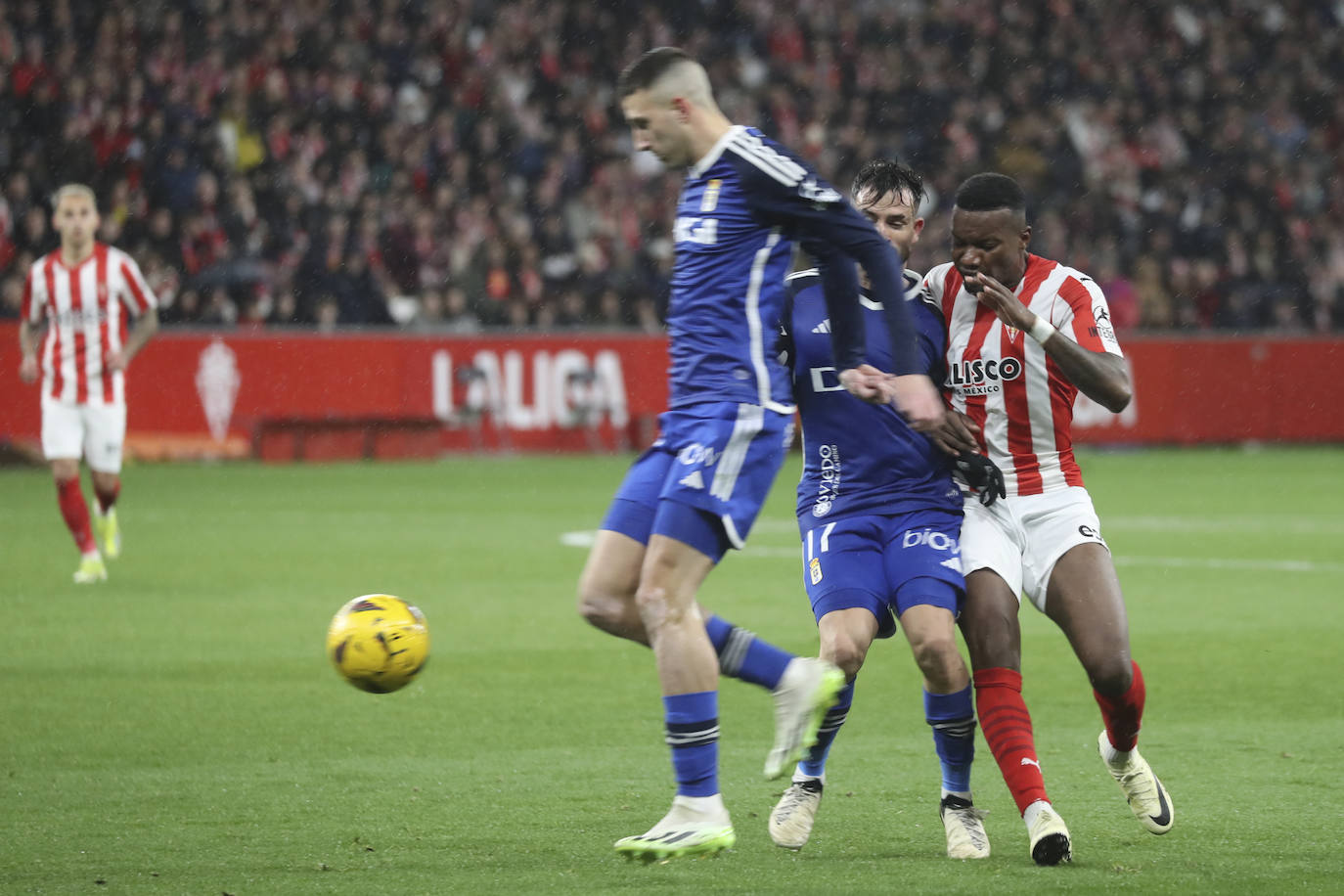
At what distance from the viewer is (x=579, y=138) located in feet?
87.6

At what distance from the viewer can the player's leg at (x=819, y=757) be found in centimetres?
518

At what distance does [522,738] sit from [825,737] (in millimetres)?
1681

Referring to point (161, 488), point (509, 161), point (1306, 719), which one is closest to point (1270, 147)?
point (509, 161)

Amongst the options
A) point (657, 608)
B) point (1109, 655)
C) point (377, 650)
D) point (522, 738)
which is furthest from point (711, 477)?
point (522, 738)

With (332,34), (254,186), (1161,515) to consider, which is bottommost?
(1161,515)

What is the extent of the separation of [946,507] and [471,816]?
166 cm

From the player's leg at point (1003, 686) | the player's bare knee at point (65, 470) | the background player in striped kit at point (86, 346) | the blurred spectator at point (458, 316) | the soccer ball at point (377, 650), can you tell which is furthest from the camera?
the blurred spectator at point (458, 316)

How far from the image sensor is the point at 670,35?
28.7 metres

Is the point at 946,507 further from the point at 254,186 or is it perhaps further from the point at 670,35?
the point at 670,35

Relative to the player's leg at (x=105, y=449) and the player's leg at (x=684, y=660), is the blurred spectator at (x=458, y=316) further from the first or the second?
the player's leg at (x=684, y=660)

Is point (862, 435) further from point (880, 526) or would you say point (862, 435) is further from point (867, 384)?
point (867, 384)

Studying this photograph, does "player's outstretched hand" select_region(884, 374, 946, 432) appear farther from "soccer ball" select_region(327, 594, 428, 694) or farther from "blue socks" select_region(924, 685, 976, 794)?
"soccer ball" select_region(327, 594, 428, 694)

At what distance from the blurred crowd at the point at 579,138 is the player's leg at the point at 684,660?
18146 millimetres

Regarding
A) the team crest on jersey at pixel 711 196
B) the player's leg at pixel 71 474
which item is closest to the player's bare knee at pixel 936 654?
the team crest on jersey at pixel 711 196
